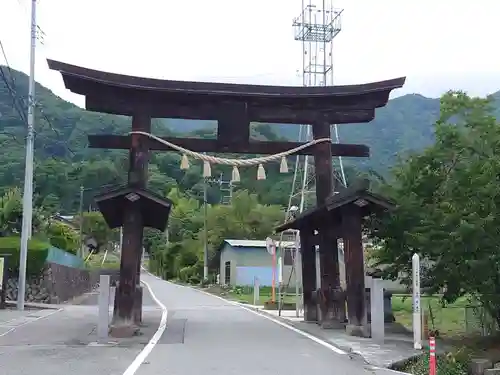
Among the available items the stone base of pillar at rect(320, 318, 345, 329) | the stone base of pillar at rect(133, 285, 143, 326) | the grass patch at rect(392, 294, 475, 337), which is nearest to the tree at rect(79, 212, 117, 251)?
the grass patch at rect(392, 294, 475, 337)

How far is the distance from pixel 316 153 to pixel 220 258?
147 feet

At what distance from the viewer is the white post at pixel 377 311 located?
50.4 feet

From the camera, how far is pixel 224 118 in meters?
18.2

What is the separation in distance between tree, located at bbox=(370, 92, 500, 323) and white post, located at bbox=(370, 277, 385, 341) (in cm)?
147

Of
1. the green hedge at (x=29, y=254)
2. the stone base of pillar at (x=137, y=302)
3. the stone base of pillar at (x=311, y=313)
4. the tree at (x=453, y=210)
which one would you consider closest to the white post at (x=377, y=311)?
the tree at (x=453, y=210)

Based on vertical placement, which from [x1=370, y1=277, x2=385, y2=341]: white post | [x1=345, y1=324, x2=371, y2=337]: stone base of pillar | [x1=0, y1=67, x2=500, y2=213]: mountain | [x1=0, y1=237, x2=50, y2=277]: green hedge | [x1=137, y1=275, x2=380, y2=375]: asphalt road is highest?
[x1=0, y1=67, x2=500, y2=213]: mountain

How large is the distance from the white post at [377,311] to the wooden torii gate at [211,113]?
2.83 m

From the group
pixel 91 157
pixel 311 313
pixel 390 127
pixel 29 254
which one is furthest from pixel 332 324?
pixel 390 127

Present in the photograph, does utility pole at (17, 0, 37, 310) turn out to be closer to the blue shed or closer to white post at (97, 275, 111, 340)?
white post at (97, 275, 111, 340)

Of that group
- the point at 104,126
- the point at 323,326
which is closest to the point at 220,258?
the point at 104,126

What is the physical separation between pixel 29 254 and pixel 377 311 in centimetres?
2030

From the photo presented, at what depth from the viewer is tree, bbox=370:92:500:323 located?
14180 millimetres

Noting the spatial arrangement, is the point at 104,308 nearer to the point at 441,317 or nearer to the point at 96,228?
the point at 441,317

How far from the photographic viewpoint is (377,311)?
15422 millimetres
